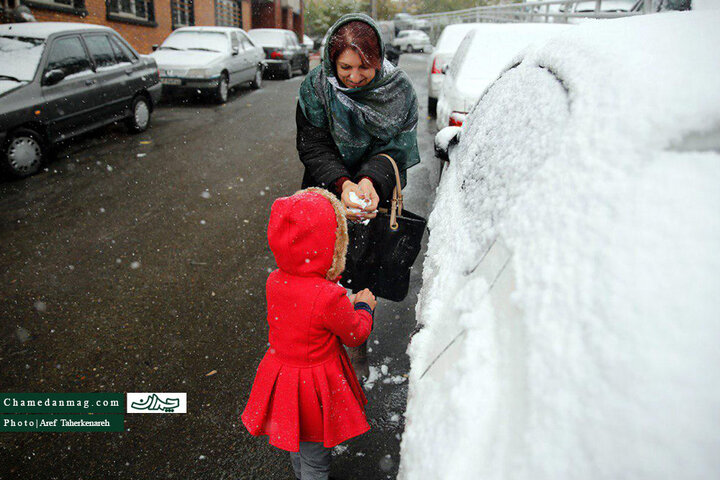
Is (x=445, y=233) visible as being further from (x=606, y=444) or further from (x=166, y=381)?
(x=166, y=381)

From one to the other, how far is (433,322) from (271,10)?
1183 inches

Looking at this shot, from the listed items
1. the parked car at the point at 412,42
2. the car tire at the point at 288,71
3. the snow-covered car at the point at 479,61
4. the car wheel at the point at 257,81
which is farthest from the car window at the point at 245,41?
the parked car at the point at 412,42

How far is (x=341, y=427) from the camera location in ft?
5.09

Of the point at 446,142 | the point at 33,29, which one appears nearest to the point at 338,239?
the point at 446,142

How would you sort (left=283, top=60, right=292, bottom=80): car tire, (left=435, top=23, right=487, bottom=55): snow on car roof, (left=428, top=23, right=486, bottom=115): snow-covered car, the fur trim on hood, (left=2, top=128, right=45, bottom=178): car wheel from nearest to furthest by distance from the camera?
1. the fur trim on hood
2. (left=2, top=128, right=45, bottom=178): car wheel
3. (left=428, top=23, right=486, bottom=115): snow-covered car
4. (left=435, top=23, right=487, bottom=55): snow on car roof
5. (left=283, top=60, right=292, bottom=80): car tire

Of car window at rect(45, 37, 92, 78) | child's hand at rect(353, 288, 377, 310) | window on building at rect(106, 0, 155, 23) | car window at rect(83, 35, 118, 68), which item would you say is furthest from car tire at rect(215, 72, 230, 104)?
child's hand at rect(353, 288, 377, 310)

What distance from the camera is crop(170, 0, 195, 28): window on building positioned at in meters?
15.8

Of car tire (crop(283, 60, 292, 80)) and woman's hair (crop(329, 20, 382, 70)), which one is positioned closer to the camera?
woman's hair (crop(329, 20, 382, 70))

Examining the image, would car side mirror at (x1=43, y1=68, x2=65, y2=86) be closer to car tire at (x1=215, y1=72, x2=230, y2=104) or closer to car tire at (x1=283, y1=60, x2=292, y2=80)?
car tire at (x1=215, y1=72, x2=230, y2=104)

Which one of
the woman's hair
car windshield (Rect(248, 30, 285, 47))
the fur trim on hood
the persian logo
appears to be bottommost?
the persian logo

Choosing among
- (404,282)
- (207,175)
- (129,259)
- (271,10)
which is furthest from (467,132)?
(271,10)

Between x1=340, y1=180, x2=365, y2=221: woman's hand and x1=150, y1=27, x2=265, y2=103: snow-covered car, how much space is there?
29.4 feet

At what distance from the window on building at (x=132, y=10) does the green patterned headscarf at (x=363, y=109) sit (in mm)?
13477

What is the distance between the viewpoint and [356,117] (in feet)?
6.56
